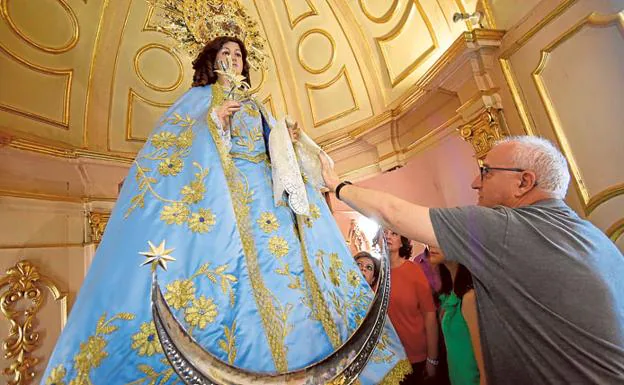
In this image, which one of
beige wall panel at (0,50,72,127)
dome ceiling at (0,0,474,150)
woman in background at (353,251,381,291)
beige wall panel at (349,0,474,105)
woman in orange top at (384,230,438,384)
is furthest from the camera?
dome ceiling at (0,0,474,150)

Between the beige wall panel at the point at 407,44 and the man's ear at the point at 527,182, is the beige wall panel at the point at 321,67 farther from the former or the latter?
the man's ear at the point at 527,182

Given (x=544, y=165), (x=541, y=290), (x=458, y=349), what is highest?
(x=544, y=165)

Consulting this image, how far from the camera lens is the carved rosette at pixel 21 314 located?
336 centimetres

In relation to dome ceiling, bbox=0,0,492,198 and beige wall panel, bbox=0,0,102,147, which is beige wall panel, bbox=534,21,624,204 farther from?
beige wall panel, bbox=0,0,102,147

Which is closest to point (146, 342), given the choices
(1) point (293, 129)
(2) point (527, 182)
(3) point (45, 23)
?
(1) point (293, 129)

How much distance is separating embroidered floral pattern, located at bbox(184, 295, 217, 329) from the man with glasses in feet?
1.83

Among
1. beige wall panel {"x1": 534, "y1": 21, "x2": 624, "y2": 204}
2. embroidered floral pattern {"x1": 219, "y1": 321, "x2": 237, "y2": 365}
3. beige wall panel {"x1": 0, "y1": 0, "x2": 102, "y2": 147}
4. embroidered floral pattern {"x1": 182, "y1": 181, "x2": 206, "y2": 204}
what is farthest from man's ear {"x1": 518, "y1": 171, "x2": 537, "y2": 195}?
beige wall panel {"x1": 0, "y1": 0, "x2": 102, "y2": 147}

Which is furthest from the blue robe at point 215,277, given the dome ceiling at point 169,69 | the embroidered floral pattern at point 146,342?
the dome ceiling at point 169,69

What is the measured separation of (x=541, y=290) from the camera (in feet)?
2.90

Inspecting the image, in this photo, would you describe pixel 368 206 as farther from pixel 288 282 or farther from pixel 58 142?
pixel 58 142

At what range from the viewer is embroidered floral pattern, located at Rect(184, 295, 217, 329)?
102cm

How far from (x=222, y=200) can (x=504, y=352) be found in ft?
3.25

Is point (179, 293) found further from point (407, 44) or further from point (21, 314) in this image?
point (407, 44)

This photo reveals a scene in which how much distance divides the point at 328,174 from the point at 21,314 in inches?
150
